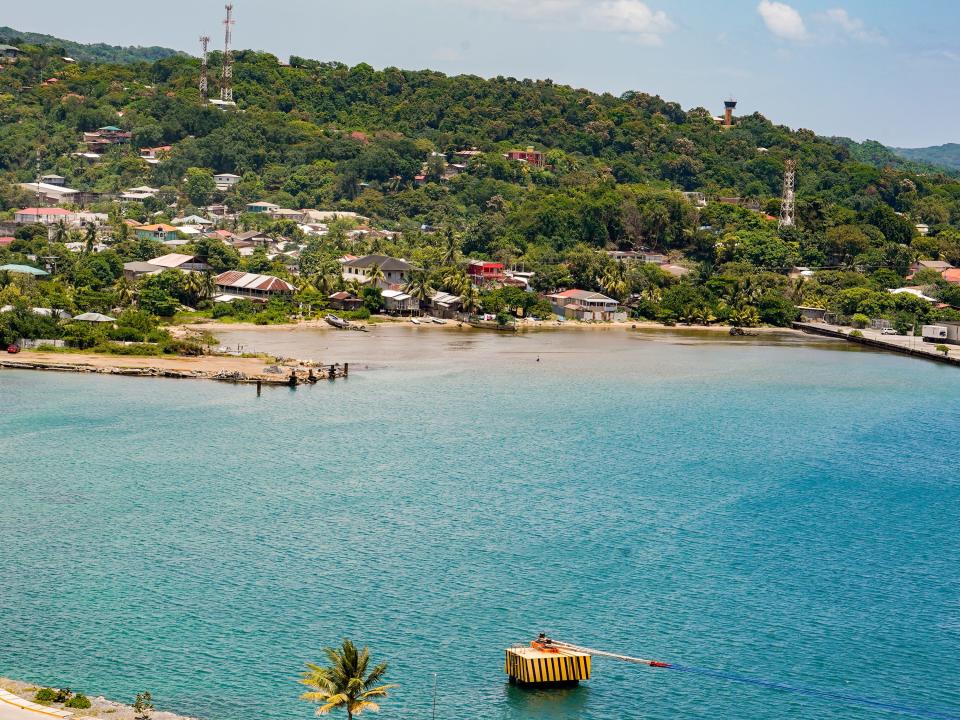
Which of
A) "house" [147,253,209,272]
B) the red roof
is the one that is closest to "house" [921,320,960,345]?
"house" [147,253,209,272]

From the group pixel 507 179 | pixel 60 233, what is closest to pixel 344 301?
pixel 60 233

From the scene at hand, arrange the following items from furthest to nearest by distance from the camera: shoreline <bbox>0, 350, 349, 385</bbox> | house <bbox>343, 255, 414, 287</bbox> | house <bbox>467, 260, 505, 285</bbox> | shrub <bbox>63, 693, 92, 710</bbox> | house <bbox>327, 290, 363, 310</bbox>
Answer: house <bbox>467, 260, 505, 285</bbox>, house <bbox>343, 255, 414, 287</bbox>, house <bbox>327, 290, 363, 310</bbox>, shoreline <bbox>0, 350, 349, 385</bbox>, shrub <bbox>63, 693, 92, 710</bbox>

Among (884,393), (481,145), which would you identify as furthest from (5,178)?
(884,393)

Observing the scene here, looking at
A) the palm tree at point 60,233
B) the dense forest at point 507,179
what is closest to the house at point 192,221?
the dense forest at point 507,179

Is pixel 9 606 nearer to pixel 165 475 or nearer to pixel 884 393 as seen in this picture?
pixel 165 475

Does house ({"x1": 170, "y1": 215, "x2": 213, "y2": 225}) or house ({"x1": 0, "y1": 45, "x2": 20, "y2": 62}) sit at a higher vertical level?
house ({"x1": 0, "y1": 45, "x2": 20, "y2": 62})

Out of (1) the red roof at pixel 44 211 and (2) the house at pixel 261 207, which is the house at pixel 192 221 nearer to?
(2) the house at pixel 261 207

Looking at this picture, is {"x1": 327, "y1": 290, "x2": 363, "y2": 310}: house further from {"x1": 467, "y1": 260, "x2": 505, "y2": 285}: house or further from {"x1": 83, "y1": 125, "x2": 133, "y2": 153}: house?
{"x1": 83, "y1": 125, "x2": 133, "y2": 153}: house
